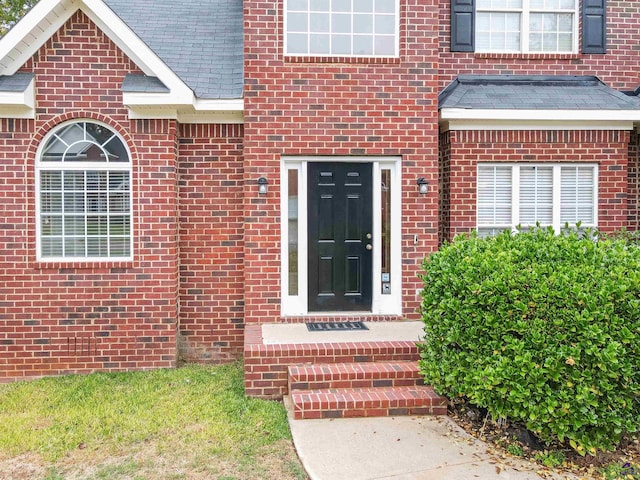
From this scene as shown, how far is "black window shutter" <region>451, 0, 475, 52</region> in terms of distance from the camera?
7730 millimetres

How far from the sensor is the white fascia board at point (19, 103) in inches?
242

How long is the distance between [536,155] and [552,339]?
4003 mm

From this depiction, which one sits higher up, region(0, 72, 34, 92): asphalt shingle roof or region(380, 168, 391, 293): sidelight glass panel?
region(0, 72, 34, 92): asphalt shingle roof

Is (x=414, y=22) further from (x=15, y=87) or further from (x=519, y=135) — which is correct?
(x=15, y=87)

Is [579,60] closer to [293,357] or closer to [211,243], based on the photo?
[211,243]

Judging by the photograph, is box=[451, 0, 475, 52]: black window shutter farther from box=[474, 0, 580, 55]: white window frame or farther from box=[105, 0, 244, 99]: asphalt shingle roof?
box=[105, 0, 244, 99]: asphalt shingle roof

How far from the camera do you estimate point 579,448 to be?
401cm

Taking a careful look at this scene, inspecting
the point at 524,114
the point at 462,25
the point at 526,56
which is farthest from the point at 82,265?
the point at 526,56

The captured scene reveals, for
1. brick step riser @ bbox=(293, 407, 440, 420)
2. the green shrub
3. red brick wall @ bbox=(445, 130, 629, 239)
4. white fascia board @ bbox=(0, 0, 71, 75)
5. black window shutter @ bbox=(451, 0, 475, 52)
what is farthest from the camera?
black window shutter @ bbox=(451, 0, 475, 52)

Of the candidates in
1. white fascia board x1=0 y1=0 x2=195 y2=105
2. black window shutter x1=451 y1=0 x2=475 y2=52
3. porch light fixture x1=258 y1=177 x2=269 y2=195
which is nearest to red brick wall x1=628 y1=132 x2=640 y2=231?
black window shutter x1=451 y1=0 x2=475 y2=52

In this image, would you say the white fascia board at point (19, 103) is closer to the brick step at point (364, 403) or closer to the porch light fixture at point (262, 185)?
the porch light fixture at point (262, 185)

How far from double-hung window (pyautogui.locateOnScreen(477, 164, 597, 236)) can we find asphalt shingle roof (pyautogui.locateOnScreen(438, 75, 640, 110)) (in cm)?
84

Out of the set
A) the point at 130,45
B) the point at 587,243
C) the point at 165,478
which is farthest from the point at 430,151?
the point at 165,478

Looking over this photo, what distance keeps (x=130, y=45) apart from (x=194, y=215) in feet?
7.37
